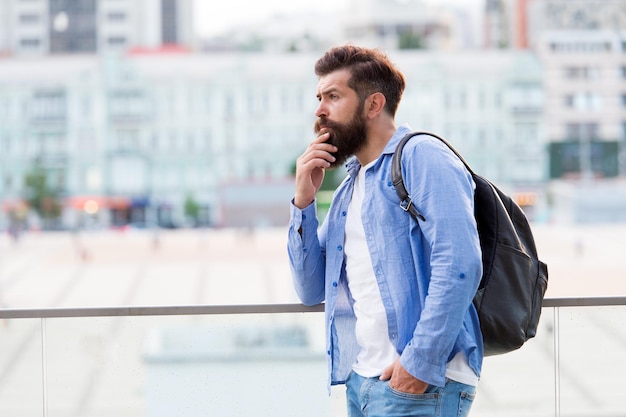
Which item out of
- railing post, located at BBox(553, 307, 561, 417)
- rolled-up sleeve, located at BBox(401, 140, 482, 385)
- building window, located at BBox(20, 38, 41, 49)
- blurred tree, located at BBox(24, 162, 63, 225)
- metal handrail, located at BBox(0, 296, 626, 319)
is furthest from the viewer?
building window, located at BBox(20, 38, 41, 49)

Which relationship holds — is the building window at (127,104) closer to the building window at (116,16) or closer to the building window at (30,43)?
the building window at (116,16)

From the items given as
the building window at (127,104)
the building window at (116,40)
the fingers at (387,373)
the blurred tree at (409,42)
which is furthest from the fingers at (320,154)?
the building window at (116,40)

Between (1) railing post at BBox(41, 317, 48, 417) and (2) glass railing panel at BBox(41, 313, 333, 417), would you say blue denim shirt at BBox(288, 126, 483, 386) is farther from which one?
(1) railing post at BBox(41, 317, 48, 417)

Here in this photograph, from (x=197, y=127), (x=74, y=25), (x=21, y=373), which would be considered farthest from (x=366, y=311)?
(x=74, y=25)

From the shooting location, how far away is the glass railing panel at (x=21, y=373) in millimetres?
2051

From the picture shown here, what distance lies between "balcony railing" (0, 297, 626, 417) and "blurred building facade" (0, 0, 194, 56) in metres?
55.5

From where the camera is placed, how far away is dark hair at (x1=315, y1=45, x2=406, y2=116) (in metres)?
1.53

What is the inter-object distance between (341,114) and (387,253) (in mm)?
253

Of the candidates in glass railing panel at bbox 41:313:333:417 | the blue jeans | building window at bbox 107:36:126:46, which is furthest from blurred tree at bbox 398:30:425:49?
the blue jeans

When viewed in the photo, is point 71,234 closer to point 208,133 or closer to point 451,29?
point 208,133

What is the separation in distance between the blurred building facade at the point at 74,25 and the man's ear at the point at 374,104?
5609 centimetres

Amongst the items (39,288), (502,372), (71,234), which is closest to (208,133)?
(71,234)

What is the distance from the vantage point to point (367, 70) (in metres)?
1.53

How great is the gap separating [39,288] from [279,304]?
34331 millimetres
